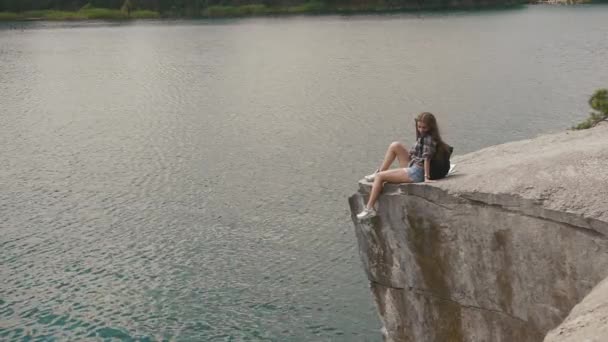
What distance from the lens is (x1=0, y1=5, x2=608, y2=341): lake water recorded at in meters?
19.9

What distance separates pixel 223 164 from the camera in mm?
35125

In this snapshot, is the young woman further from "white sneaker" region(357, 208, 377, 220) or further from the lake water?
A: the lake water

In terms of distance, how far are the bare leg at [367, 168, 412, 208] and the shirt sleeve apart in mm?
507

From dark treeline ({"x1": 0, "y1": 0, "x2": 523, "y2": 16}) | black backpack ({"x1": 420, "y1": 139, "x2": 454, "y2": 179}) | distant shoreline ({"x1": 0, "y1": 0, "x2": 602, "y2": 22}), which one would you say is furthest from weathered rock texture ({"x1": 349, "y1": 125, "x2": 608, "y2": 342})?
dark treeline ({"x1": 0, "y1": 0, "x2": 523, "y2": 16})

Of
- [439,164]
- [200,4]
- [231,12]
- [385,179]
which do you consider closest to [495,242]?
[439,164]

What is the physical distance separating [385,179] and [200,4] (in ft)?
545

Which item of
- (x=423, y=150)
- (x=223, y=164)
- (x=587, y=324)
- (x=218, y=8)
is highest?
(x=423, y=150)

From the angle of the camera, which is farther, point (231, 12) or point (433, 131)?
point (231, 12)

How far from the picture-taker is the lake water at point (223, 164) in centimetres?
1994

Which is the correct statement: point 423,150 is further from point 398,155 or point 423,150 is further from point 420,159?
point 398,155

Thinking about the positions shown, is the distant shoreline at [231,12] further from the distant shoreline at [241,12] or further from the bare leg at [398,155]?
the bare leg at [398,155]

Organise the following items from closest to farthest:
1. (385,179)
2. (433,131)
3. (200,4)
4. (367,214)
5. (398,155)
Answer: (433,131), (385,179), (367,214), (398,155), (200,4)

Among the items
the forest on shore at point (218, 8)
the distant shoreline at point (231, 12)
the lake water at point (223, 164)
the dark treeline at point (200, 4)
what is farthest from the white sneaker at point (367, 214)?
the dark treeline at point (200, 4)

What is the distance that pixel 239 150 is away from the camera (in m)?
37.7
